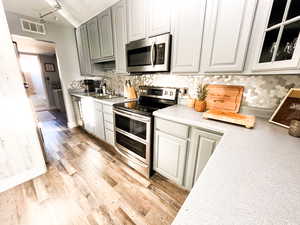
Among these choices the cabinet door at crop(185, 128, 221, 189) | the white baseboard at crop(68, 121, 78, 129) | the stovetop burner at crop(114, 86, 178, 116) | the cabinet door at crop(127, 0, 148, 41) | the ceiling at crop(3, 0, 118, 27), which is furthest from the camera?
the white baseboard at crop(68, 121, 78, 129)

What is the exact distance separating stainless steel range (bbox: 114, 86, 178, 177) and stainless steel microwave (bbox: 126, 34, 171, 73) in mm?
363

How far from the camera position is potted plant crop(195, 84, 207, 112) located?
1.37 m

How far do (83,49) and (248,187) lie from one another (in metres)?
3.53

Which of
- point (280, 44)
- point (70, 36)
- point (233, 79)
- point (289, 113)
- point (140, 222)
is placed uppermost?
point (70, 36)

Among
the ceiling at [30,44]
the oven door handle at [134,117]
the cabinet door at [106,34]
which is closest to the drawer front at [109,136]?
the oven door handle at [134,117]

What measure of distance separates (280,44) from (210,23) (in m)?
0.56

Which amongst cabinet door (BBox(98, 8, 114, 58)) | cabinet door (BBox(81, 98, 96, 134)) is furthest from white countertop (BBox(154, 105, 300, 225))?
cabinet door (BBox(81, 98, 96, 134))

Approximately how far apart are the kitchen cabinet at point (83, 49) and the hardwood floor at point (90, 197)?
81.2 inches

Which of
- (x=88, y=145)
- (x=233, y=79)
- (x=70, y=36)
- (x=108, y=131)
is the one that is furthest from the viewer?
(x=70, y=36)

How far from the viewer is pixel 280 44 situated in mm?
860

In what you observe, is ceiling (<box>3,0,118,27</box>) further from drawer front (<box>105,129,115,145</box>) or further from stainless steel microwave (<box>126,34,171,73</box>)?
drawer front (<box>105,129,115,145</box>)

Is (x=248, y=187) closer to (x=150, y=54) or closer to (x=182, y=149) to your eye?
(x=182, y=149)

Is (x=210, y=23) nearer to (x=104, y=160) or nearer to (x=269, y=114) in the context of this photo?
(x=269, y=114)

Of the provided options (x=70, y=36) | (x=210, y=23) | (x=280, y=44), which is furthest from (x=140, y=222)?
(x=70, y=36)
